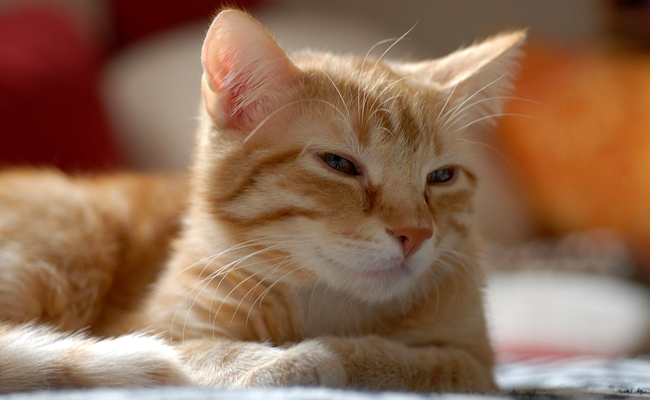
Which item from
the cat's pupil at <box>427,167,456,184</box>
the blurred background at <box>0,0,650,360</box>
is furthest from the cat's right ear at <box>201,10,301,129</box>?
the blurred background at <box>0,0,650,360</box>

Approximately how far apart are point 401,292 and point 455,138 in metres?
0.32

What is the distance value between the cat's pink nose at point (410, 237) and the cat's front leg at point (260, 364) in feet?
0.62

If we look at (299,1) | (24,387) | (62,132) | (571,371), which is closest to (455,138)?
(571,371)

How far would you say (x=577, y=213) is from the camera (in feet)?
9.59

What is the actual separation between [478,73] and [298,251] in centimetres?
50

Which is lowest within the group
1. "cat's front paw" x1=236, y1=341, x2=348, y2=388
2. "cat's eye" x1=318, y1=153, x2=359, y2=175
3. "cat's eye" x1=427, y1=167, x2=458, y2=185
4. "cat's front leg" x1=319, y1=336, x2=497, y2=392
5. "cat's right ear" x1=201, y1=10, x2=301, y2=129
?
"cat's front paw" x1=236, y1=341, x2=348, y2=388

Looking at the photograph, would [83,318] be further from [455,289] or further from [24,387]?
[455,289]

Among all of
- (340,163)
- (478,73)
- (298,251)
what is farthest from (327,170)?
(478,73)

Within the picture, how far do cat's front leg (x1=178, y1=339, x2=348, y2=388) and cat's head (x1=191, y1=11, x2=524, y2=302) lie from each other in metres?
0.13

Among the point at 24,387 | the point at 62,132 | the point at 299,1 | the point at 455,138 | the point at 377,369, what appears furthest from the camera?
the point at 299,1

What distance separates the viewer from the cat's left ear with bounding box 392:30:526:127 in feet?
4.18

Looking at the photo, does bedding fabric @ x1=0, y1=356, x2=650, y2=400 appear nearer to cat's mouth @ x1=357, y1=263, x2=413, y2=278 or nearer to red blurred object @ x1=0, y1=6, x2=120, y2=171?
cat's mouth @ x1=357, y1=263, x2=413, y2=278

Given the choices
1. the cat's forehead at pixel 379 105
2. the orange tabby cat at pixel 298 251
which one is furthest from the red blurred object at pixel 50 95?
the cat's forehead at pixel 379 105

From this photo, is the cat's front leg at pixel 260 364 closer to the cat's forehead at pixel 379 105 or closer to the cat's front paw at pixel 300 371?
the cat's front paw at pixel 300 371
